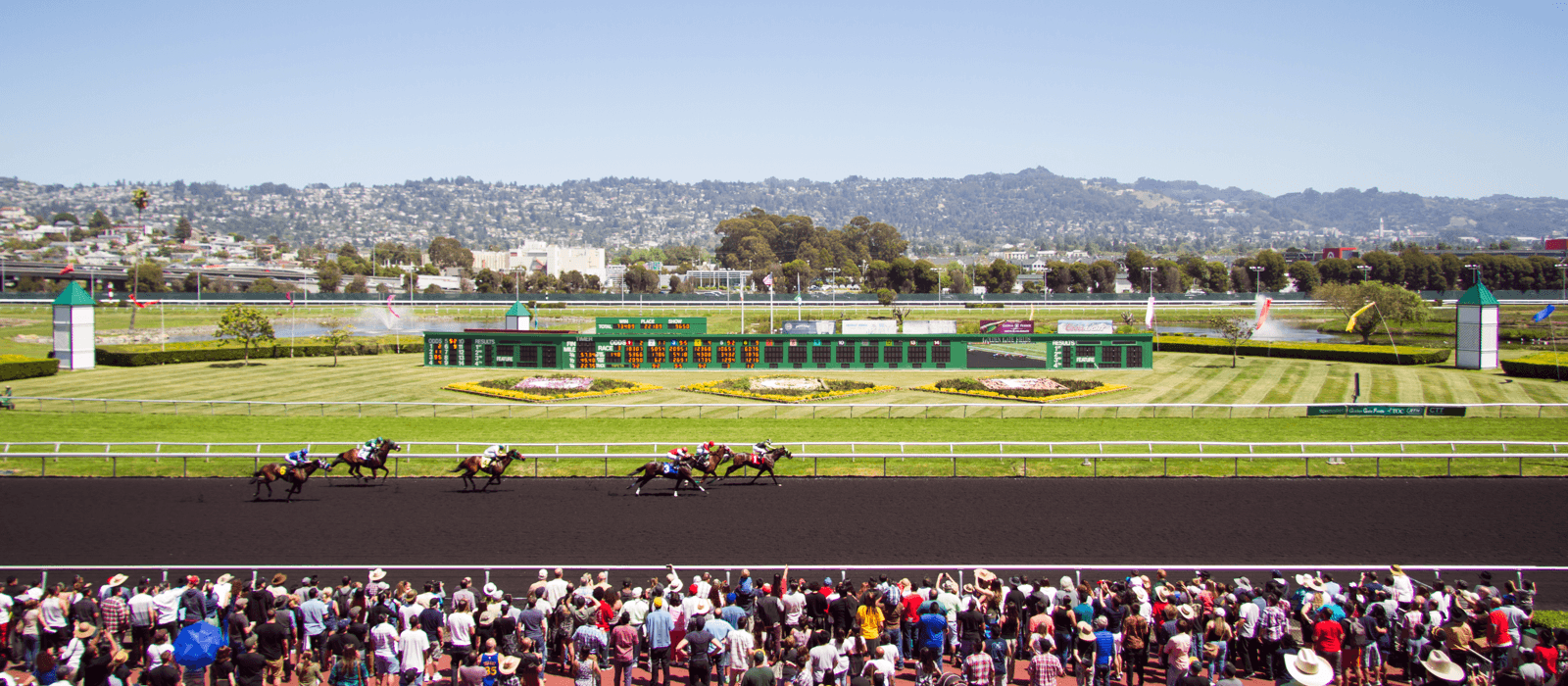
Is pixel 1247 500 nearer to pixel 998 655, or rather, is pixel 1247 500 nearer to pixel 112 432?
pixel 998 655

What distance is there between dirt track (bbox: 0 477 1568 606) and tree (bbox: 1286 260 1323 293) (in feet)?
375

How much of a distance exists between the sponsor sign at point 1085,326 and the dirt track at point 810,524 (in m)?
21.1

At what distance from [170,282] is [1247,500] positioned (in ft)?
493

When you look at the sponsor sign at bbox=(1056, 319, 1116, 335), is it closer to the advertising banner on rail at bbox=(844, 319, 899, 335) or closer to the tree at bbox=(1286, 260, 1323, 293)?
the advertising banner on rail at bbox=(844, 319, 899, 335)

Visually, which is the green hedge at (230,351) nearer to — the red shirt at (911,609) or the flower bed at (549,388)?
the flower bed at (549,388)

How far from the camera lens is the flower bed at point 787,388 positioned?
31469 millimetres

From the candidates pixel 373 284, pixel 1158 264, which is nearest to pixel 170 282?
pixel 373 284

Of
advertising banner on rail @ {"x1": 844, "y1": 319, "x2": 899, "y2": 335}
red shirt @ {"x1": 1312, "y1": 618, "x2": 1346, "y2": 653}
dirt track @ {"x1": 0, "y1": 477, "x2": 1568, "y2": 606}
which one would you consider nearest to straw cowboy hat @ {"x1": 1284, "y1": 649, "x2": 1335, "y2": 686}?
red shirt @ {"x1": 1312, "y1": 618, "x2": 1346, "y2": 653}

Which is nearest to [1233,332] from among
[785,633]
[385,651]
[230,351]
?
[785,633]

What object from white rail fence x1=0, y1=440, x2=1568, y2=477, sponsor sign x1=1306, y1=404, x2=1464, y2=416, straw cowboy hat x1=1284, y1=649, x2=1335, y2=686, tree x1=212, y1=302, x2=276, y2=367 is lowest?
white rail fence x1=0, y1=440, x2=1568, y2=477

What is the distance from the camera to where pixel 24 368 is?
123 ft

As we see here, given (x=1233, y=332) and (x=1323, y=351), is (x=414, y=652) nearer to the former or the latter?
(x=1233, y=332)

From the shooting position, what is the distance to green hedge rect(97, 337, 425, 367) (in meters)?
42.9

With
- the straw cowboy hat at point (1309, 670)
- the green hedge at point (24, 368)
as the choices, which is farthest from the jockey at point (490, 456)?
the green hedge at point (24, 368)
